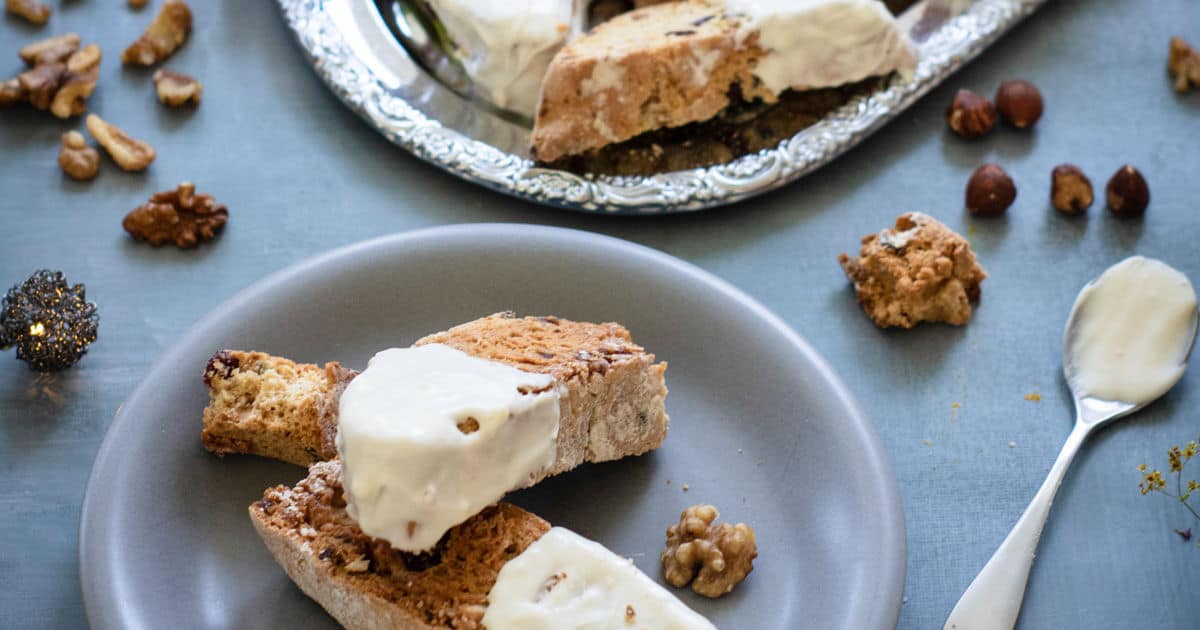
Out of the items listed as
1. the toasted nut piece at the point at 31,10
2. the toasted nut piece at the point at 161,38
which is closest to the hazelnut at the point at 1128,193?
the toasted nut piece at the point at 161,38

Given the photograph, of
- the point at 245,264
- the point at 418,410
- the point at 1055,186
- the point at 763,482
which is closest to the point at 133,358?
the point at 245,264

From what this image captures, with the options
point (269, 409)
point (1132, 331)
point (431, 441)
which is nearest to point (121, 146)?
point (269, 409)

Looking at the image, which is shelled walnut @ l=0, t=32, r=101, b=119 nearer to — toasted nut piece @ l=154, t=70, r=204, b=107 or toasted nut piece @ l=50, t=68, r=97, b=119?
toasted nut piece @ l=50, t=68, r=97, b=119

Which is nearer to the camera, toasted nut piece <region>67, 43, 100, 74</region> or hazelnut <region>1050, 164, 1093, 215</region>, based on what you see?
hazelnut <region>1050, 164, 1093, 215</region>

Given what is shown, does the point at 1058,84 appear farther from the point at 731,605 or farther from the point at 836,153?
the point at 731,605

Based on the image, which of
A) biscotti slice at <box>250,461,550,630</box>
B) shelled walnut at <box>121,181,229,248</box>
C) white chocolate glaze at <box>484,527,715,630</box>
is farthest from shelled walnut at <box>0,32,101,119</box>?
white chocolate glaze at <box>484,527,715,630</box>

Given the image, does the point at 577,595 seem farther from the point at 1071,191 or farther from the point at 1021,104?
the point at 1021,104
